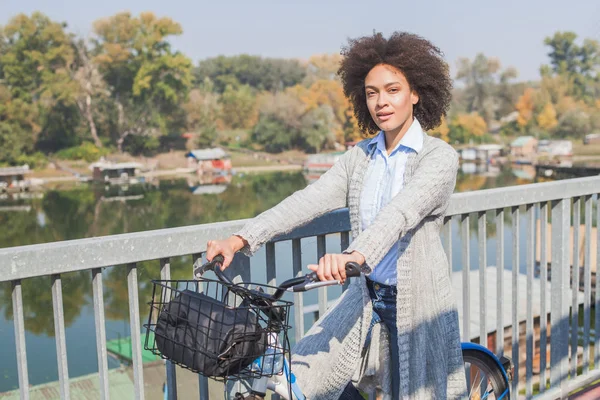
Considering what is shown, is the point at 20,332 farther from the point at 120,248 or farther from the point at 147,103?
the point at 147,103

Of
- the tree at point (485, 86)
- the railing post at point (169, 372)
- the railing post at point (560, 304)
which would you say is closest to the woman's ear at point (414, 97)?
the railing post at point (169, 372)

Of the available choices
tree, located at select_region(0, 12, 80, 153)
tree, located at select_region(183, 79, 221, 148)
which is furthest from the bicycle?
tree, located at select_region(183, 79, 221, 148)

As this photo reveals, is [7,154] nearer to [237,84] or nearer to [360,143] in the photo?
[237,84]

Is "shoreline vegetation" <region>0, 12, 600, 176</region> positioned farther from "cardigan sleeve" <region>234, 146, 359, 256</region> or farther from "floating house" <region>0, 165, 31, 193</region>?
"cardigan sleeve" <region>234, 146, 359, 256</region>

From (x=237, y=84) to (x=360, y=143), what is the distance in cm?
3905

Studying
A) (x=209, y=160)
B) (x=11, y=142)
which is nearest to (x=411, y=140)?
(x=11, y=142)

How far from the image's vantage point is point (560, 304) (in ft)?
7.57

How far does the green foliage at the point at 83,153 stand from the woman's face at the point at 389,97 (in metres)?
32.2

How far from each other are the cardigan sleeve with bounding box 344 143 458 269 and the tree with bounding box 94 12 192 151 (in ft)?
110

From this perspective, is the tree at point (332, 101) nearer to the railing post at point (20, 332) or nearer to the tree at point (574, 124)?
the tree at point (574, 124)

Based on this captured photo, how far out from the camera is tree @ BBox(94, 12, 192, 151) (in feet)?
112

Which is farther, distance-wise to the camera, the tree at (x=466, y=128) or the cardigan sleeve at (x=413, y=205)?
the tree at (x=466, y=128)

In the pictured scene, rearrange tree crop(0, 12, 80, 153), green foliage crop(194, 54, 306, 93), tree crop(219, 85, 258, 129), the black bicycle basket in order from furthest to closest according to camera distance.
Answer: green foliage crop(194, 54, 306, 93), tree crop(219, 85, 258, 129), tree crop(0, 12, 80, 153), the black bicycle basket

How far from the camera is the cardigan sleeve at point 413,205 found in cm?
115
